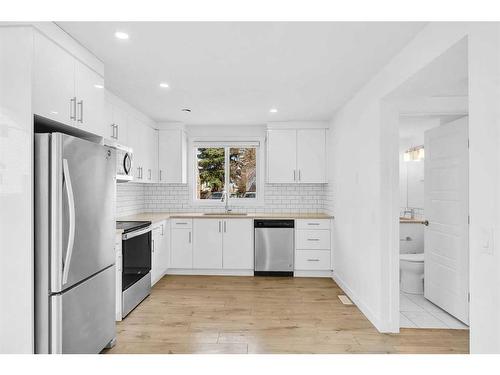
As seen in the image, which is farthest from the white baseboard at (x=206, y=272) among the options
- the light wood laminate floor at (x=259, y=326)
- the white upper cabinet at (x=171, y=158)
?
the white upper cabinet at (x=171, y=158)

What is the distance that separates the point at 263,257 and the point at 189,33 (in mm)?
3426

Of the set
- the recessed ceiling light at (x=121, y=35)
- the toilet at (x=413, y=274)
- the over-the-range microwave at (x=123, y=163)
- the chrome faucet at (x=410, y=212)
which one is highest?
the recessed ceiling light at (x=121, y=35)

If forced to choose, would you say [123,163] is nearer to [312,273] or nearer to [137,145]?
[137,145]

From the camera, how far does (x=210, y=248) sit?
4898 mm

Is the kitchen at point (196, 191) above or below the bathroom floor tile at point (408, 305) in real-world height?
above

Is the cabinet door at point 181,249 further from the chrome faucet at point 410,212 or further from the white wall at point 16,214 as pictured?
the chrome faucet at point 410,212

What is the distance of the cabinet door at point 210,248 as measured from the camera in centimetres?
489

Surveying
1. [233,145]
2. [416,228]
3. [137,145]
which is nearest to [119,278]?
[137,145]

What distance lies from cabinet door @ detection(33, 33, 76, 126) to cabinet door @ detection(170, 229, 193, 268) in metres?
2.89

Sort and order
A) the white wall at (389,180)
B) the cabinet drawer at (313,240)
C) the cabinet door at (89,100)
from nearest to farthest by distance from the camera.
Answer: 1. the white wall at (389,180)
2. the cabinet door at (89,100)
3. the cabinet drawer at (313,240)

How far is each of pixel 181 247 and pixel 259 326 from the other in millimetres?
2184

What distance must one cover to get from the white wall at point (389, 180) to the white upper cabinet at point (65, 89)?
2.35 metres

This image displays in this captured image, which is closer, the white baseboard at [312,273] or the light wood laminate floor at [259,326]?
the light wood laminate floor at [259,326]

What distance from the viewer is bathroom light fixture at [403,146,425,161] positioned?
206 inches
